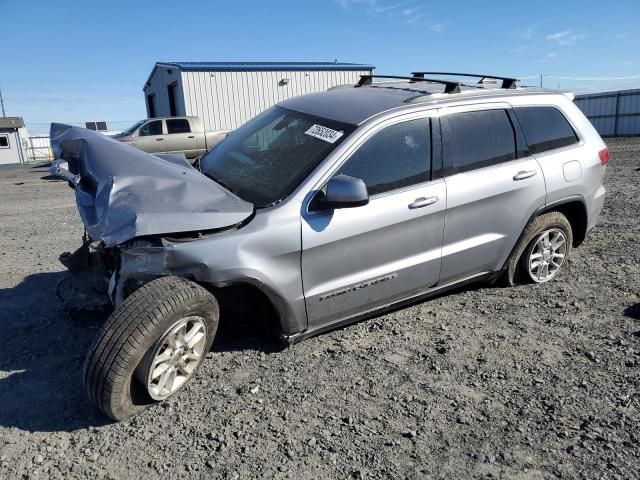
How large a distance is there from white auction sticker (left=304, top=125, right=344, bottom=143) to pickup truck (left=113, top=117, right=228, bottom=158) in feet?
44.8

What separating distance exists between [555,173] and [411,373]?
2.28 metres

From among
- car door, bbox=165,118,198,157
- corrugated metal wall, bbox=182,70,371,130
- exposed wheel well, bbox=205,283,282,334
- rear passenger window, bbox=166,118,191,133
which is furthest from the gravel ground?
corrugated metal wall, bbox=182,70,371,130

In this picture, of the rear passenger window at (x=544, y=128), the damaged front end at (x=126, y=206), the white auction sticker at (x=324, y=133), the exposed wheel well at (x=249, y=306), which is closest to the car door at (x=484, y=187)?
the rear passenger window at (x=544, y=128)

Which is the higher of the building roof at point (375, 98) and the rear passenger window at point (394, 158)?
the building roof at point (375, 98)

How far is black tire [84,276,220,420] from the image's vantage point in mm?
2754

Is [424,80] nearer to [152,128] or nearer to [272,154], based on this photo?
[272,154]

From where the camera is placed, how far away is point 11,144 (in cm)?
3052

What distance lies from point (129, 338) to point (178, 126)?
52.1ft

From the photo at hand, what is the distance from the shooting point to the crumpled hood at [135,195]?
3.03 meters

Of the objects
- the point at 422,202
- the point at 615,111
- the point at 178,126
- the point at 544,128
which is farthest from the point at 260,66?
the point at 422,202

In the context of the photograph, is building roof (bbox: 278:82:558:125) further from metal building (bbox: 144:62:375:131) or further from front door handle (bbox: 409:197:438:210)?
metal building (bbox: 144:62:375:131)

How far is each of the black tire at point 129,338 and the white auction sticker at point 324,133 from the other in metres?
1.42

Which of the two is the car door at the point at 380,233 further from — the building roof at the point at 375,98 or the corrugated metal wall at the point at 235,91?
the corrugated metal wall at the point at 235,91

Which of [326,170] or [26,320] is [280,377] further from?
[26,320]
